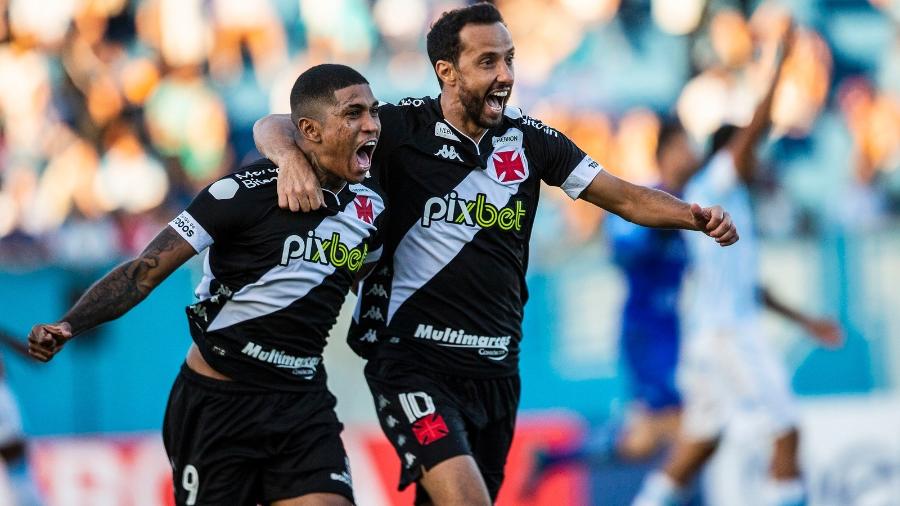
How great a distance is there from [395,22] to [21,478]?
6.89 metres

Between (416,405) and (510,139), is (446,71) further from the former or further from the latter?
(416,405)

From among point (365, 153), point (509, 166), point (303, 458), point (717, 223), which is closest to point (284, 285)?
point (365, 153)

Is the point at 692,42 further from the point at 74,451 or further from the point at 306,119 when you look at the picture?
the point at 306,119

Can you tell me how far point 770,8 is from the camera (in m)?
15.2

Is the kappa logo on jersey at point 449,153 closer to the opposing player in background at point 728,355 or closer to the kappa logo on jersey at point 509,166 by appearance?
the kappa logo on jersey at point 509,166

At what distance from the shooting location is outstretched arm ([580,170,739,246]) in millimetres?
6129

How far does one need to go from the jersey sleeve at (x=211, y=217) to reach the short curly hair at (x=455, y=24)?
3.65 feet

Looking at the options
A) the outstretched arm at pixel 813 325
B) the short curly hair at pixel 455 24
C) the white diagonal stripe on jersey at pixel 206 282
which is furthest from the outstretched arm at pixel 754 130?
the white diagonal stripe on jersey at pixel 206 282

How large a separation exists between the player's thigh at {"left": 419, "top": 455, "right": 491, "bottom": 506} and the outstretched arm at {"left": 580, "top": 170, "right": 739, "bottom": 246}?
124cm

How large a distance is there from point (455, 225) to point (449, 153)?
0.31 m

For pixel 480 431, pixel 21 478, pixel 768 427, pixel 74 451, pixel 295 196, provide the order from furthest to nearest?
pixel 74 451 → pixel 21 478 → pixel 768 427 → pixel 480 431 → pixel 295 196

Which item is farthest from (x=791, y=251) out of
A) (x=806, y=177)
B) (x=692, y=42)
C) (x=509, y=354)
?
(x=509, y=354)

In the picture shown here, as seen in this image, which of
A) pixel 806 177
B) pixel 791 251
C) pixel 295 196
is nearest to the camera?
pixel 295 196

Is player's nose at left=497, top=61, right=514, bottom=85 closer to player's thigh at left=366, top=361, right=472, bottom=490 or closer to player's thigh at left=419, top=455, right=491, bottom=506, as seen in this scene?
player's thigh at left=366, top=361, right=472, bottom=490
